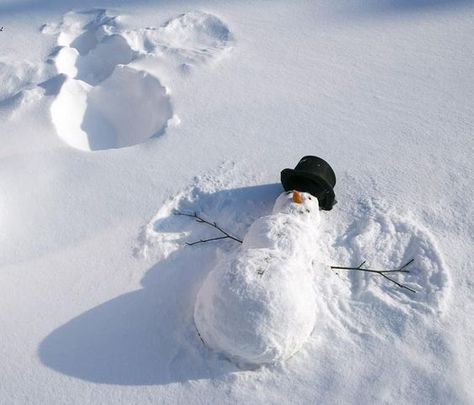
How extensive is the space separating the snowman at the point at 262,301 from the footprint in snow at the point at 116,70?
1169 mm

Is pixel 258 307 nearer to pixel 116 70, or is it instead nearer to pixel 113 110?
pixel 113 110

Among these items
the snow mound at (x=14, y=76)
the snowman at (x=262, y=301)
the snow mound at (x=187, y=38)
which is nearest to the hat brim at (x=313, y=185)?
the snowman at (x=262, y=301)

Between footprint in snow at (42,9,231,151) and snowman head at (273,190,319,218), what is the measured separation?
0.92 meters

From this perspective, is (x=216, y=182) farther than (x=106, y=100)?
No

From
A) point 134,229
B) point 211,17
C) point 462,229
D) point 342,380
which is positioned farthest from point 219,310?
point 211,17

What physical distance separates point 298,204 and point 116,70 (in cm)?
167

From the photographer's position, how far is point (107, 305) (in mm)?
1896

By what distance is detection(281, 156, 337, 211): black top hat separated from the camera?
6.93 feet

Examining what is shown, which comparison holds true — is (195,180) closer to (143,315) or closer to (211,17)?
(143,315)

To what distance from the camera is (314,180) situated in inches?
83.0

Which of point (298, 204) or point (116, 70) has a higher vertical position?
point (116, 70)

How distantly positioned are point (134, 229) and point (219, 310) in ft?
2.38

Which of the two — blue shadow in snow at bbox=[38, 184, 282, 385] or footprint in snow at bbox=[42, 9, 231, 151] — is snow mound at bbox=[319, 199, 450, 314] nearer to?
blue shadow in snow at bbox=[38, 184, 282, 385]

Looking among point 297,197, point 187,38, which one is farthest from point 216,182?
point 187,38
